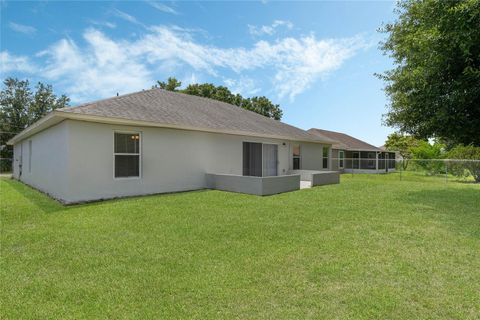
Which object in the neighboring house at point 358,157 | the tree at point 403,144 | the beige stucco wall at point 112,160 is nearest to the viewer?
the beige stucco wall at point 112,160

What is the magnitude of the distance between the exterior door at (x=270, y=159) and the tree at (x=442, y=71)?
21.8ft

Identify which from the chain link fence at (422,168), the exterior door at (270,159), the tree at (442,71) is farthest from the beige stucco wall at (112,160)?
the chain link fence at (422,168)

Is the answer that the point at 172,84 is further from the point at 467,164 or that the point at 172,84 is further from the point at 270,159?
the point at 467,164

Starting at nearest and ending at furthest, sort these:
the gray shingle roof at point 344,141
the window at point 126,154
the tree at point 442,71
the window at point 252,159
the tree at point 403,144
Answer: the tree at point 442,71, the window at point 126,154, the window at point 252,159, the gray shingle roof at point 344,141, the tree at point 403,144

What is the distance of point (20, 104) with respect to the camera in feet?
120

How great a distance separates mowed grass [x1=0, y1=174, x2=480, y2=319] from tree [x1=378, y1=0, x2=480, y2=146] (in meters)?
4.70

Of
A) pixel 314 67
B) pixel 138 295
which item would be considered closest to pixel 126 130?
pixel 138 295

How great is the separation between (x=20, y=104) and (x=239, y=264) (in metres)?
44.8

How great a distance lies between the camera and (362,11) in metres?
12.2

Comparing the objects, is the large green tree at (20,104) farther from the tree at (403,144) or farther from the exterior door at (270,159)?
the tree at (403,144)

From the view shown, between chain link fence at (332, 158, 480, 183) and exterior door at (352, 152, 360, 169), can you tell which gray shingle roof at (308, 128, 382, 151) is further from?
chain link fence at (332, 158, 480, 183)

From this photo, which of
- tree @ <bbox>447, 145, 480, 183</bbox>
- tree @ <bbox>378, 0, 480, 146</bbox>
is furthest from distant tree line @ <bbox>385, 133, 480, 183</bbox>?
tree @ <bbox>378, 0, 480, 146</bbox>

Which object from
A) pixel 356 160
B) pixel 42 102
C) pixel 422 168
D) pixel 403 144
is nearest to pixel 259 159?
pixel 422 168

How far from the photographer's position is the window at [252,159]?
46.8ft
